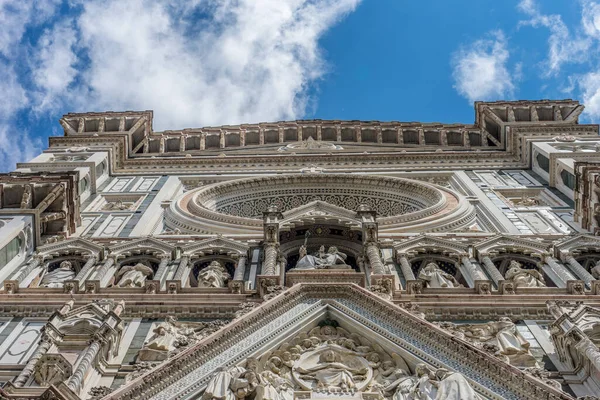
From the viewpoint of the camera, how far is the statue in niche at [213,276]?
13.0 meters

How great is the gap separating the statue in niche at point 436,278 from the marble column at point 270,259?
8.97ft

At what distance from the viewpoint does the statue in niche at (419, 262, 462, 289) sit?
12812 mm

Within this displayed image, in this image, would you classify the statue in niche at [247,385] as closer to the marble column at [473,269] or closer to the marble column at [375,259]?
the marble column at [375,259]

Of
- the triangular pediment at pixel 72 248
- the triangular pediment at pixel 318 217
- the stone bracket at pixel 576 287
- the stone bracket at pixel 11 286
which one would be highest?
the triangular pediment at pixel 318 217

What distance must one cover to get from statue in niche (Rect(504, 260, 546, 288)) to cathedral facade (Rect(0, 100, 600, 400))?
0.06m

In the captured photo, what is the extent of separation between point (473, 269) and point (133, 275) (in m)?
6.32

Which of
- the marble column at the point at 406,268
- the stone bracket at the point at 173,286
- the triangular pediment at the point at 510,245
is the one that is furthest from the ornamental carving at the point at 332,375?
the triangular pediment at the point at 510,245

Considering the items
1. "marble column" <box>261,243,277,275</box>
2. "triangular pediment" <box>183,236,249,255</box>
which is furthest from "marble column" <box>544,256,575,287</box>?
"triangular pediment" <box>183,236,249,255</box>

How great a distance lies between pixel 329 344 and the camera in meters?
9.74

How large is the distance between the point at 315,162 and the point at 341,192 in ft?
7.82

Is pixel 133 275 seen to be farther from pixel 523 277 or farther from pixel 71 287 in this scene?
pixel 523 277

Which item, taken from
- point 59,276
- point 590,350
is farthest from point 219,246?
point 590,350

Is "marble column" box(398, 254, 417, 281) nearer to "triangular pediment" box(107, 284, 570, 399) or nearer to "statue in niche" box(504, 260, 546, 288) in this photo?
"statue in niche" box(504, 260, 546, 288)

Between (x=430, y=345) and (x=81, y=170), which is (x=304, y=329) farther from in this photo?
(x=81, y=170)
